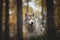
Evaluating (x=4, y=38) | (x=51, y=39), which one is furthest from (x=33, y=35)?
(x=4, y=38)

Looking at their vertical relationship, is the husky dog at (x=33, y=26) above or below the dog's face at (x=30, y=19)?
below

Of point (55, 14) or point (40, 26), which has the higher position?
point (55, 14)

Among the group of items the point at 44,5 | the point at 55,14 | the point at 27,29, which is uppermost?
the point at 44,5

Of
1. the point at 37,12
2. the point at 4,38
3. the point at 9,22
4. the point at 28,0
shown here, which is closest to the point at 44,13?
the point at 37,12

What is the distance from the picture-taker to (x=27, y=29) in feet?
5.16

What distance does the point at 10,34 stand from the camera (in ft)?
5.11

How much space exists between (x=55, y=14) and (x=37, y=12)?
0.20 m

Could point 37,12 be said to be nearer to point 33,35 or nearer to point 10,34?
point 33,35

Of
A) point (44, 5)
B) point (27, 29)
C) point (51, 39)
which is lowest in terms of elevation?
point (51, 39)

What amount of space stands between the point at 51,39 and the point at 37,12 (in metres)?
0.34

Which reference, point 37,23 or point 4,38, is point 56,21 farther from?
point 4,38

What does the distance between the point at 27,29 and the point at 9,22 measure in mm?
215

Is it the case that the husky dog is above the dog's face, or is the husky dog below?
below

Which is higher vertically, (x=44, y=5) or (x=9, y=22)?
(x=44, y=5)
